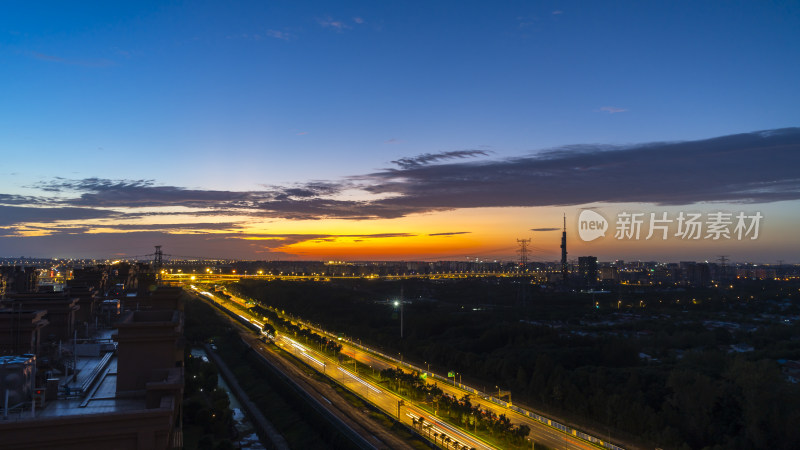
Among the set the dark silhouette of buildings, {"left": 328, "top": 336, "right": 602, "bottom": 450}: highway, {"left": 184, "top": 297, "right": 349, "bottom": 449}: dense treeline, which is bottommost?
{"left": 184, "top": 297, "right": 349, "bottom": 449}: dense treeline

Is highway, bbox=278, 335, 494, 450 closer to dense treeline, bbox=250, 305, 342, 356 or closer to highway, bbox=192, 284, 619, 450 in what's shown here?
highway, bbox=192, 284, 619, 450

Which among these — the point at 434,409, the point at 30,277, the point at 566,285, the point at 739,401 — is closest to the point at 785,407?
the point at 739,401

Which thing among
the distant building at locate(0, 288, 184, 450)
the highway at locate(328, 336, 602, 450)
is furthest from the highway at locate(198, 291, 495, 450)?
the distant building at locate(0, 288, 184, 450)

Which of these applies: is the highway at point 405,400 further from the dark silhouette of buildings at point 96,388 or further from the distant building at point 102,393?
the distant building at point 102,393

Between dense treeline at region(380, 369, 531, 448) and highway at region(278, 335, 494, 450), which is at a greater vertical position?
dense treeline at region(380, 369, 531, 448)

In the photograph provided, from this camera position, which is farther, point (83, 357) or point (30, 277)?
point (30, 277)

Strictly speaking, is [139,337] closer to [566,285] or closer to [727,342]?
[727,342]

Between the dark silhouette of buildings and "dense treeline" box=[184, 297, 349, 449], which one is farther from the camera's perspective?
"dense treeline" box=[184, 297, 349, 449]

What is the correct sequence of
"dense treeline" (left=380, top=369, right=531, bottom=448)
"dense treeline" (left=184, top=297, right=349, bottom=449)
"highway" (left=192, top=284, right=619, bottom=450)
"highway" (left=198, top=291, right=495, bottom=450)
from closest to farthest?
"dense treeline" (left=380, top=369, right=531, bottom=448)
"highway" (left=192, top=284, right=619, bottom=450)
"highway" (left=198, top=291, right=495, bottom=450)
"dense treeline" (left=184, top=297, right=349, bottom=449)

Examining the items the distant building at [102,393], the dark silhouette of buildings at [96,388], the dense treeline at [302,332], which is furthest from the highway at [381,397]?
the distant building at [102,393]
